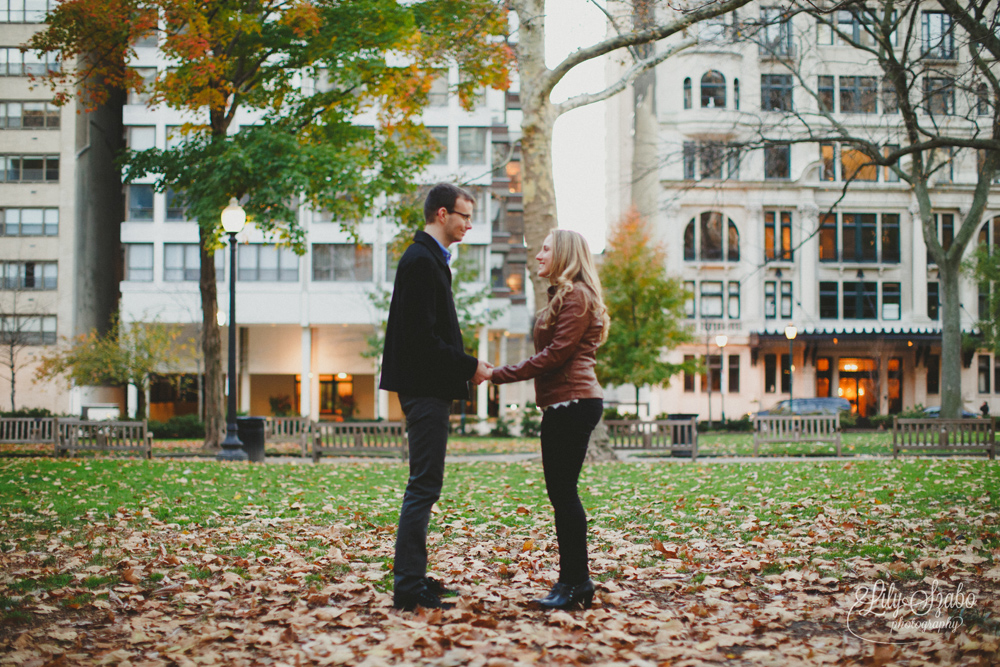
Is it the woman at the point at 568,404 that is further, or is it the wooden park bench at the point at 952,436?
the wooden park bench at the point at 952,436

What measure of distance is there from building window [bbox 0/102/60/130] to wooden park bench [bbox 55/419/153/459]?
32.3 metres

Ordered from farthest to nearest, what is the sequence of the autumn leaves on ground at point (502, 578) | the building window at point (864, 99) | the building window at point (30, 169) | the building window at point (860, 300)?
1. the building window at point (860, 300)
2. the building window at point (30, 169)
3. the building window at point (864, 99)
4. the autumn leaves on ground at point (502, 578)

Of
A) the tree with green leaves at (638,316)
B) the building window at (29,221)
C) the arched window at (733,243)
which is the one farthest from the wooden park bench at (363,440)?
the arched window at (733,243)

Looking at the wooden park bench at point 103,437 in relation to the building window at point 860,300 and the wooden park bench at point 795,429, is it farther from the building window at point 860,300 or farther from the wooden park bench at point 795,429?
the building window at point 860,300

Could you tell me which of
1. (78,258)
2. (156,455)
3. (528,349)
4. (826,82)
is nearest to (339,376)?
(78,258)

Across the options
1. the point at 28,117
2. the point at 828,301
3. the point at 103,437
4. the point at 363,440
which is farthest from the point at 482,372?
the point at 28,117

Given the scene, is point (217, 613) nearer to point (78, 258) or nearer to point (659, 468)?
point (659, 468)

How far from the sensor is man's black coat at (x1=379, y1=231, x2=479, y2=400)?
14.6 feet

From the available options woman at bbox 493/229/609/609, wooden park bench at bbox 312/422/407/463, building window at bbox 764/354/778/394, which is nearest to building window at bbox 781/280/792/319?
building window at bbox 764/354/778/394

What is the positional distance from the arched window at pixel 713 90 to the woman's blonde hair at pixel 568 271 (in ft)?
150

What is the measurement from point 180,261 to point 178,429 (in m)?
15.1

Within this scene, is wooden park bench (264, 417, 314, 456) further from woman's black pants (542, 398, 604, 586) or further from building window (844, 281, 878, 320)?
building window (844, 281, 878, 320)

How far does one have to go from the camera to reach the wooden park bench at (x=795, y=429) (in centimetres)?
1908

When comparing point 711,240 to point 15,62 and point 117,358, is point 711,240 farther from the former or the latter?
point 15,62
